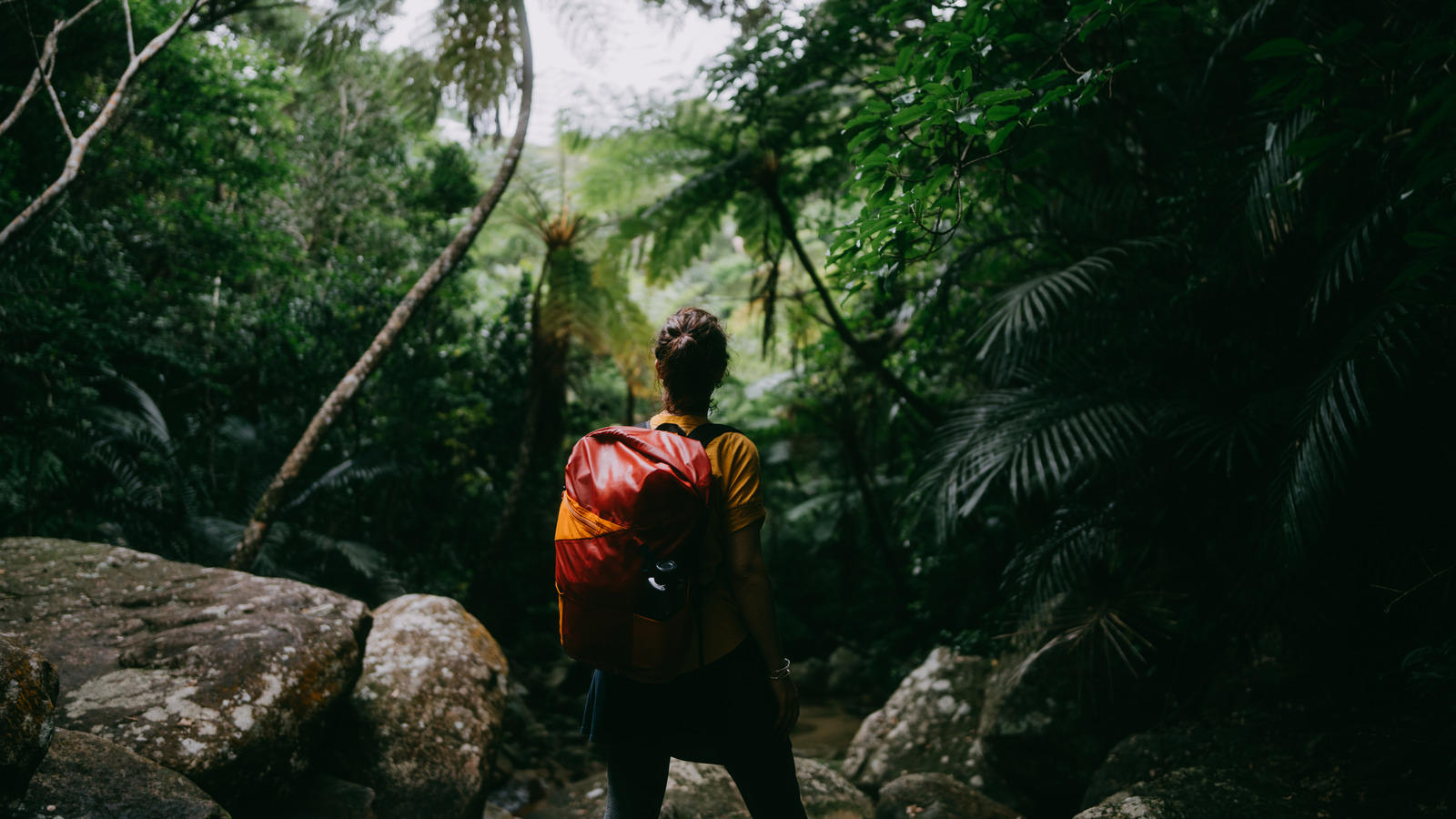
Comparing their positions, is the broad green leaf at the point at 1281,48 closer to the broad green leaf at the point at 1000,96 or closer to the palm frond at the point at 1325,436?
the broad green leaf at the point at 1000,96

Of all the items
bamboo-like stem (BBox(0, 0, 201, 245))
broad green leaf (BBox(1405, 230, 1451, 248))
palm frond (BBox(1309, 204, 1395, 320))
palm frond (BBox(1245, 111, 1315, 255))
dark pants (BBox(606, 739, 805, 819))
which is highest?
bamboo-like stem (BBox(0, 0, 201, 245))

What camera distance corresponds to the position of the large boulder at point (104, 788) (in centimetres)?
169

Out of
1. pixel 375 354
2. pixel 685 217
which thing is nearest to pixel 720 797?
pixel 375 354

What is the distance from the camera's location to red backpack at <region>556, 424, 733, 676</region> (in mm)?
1305

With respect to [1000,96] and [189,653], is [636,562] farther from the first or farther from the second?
[189,653]

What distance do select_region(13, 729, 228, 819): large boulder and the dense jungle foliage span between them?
2.27 meters

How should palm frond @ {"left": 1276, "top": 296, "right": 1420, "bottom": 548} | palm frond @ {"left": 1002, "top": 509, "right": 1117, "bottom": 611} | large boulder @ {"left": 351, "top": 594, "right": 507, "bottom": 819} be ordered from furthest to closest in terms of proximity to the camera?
1. palm frond @ {"left": 1002, "top": 509, "right": 1117, "bottom": 611}
2. large boulder @ {"left": 351, "top": 594, "right": 507, "bottom": 819}
3. palm frond @ {"left": 1276, "top": 296, "right": 1420, "bottom": 548}

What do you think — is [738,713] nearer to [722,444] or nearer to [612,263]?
[722,444]

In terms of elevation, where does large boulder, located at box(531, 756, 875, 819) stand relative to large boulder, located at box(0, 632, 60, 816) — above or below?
below

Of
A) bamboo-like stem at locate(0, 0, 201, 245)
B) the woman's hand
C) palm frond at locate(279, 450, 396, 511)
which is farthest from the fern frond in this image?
palm frond at locate(279, 450, 396, 511)

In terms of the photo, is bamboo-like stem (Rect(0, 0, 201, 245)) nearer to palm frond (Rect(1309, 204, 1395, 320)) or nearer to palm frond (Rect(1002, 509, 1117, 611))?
palm frond (Rect(1002, 509, 1117, 611))

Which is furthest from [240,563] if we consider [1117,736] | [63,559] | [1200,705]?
[1200,705]

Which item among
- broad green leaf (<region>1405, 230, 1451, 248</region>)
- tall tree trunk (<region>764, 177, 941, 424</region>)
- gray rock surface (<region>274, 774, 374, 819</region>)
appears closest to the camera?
broad green leaf (<region>1405, 230, 1451, 248</region>)

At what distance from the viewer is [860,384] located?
21.6 feet
